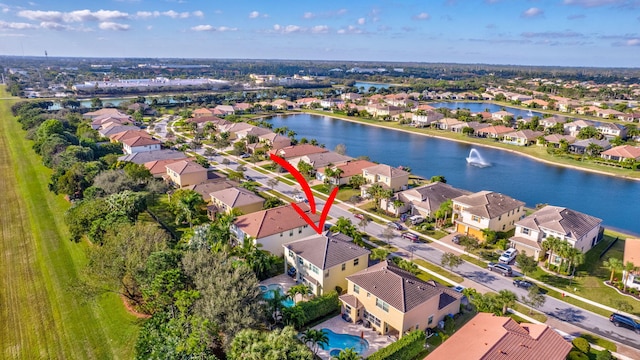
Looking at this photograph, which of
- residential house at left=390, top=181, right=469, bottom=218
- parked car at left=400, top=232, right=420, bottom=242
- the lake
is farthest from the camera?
the lake

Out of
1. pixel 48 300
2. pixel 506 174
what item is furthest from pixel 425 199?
pixel 48 300

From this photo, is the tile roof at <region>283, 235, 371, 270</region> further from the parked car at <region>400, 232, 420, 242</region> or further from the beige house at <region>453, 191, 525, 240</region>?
the beige house at <region>453, 191, 525, 240</region>

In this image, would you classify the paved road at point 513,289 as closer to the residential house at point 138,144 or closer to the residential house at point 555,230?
the residential house at point 555,230

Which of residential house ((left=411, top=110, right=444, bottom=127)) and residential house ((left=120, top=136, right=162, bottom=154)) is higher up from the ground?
residential house ((left=411, top=110, right=444, bottom=127))

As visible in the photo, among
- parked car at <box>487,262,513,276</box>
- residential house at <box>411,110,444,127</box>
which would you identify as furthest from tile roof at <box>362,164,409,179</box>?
residential house at <box>411,110,444,127</box>

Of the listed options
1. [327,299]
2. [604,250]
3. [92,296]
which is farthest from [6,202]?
[604,250]

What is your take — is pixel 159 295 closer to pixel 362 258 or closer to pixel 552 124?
pixel 362 258

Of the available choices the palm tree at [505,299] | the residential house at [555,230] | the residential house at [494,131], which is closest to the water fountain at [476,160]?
the residential house at [494,131]
